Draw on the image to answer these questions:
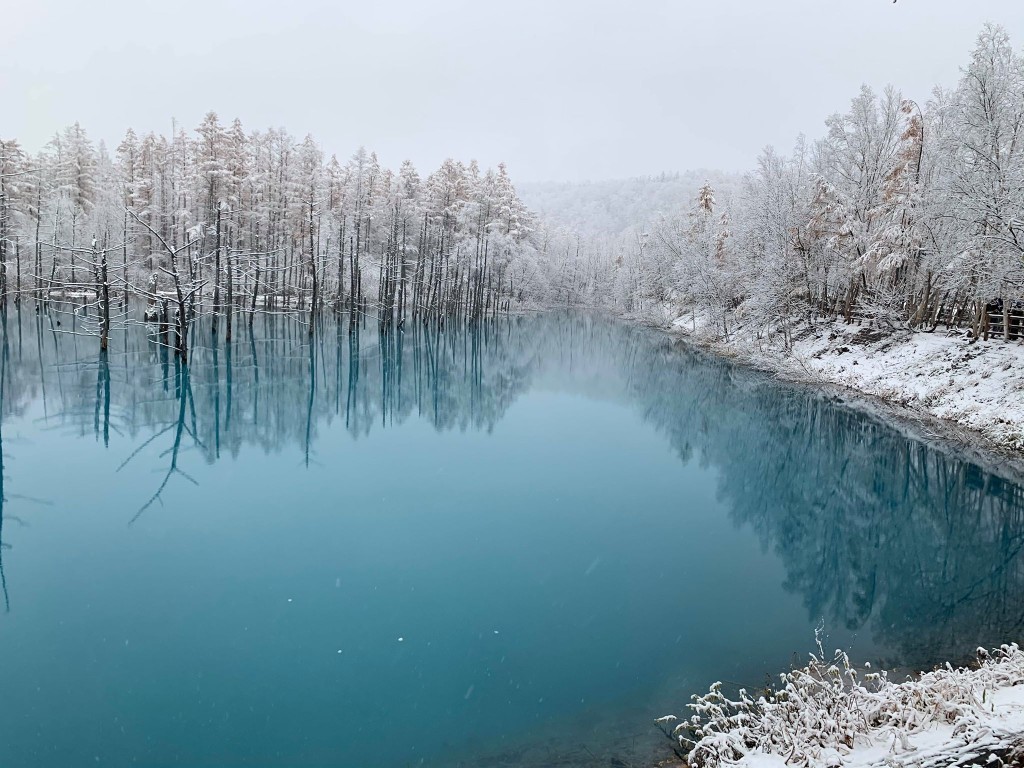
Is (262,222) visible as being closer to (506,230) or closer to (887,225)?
(506,230)

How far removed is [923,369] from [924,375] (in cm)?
58

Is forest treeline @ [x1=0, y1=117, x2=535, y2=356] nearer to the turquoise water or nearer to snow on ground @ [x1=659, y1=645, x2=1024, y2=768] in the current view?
the turquoise water

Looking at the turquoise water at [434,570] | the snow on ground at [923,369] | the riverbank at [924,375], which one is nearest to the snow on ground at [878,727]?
the turquoise water at [434,570]

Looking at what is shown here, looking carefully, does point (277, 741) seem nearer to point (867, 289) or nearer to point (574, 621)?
point (574, 621)

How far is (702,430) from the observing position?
71.6 feet

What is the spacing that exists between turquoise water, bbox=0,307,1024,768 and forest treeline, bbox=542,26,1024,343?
8289 millimetres

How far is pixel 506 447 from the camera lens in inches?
732

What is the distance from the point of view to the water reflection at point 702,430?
10.5m

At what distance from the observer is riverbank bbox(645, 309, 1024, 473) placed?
19391mm

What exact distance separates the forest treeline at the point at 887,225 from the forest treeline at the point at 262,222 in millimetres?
23124

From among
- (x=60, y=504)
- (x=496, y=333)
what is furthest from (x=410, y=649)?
(x=496, y=333)

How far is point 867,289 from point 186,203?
183ft

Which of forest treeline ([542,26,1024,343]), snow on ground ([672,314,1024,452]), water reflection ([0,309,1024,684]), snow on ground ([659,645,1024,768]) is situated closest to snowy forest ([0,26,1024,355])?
forest treeline ([542,26,1024,343])

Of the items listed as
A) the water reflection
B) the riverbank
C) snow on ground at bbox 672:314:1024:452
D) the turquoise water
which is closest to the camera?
the turquoise water
